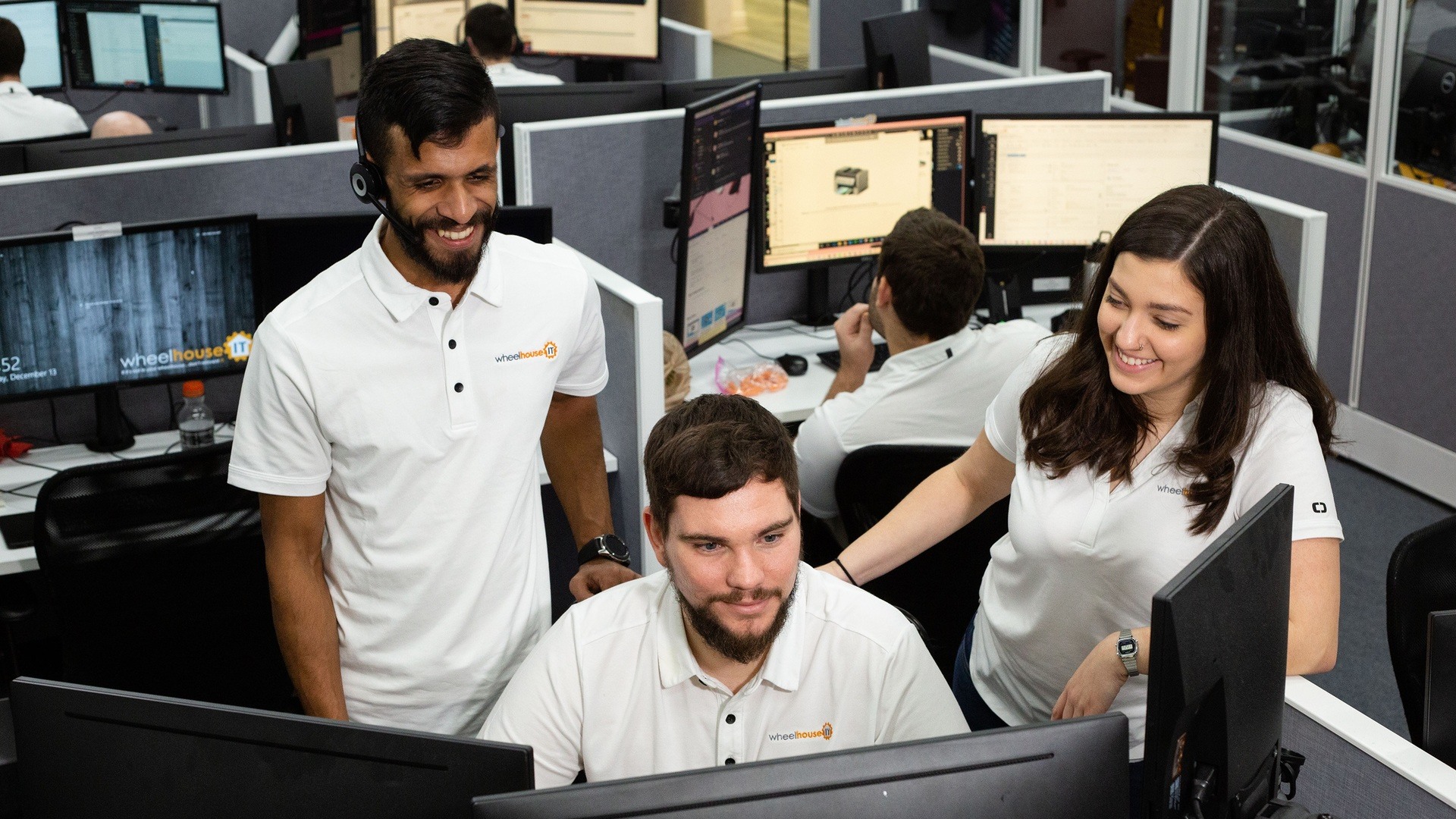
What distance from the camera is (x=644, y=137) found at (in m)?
2.99

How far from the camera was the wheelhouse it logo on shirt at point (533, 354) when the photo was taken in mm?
1604

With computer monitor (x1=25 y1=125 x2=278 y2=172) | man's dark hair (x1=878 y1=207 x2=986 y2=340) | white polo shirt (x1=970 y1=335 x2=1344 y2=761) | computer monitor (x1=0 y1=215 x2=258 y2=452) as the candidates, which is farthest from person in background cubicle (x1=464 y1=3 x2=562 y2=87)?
white polo shirt (x1=970 y1=335 x2=1344 y2=761)

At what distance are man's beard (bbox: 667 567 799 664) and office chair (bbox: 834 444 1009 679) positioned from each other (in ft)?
2.49

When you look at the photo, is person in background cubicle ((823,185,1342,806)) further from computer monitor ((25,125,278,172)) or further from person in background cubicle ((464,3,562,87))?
person in background cubicle ((464,3,562,87))

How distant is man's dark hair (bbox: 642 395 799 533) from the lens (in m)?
1.35

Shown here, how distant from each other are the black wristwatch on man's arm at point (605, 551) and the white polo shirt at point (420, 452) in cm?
8

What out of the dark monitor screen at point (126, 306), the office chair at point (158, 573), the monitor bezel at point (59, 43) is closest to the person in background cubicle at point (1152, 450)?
the office chair at point (158, 573)

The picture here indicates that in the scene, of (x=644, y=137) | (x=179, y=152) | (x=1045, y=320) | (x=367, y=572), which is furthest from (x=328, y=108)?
(x=367, y=572)

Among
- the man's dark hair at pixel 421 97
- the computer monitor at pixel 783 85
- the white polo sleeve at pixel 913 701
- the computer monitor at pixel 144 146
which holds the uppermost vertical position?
the man's dark hair at pixel 421 97

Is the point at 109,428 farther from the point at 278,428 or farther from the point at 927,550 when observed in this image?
the point at 927,550

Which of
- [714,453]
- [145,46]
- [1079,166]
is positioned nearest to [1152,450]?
[714,453]

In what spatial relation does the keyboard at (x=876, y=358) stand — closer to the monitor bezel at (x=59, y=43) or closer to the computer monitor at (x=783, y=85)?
the computer monitor at (x=783, y=85)

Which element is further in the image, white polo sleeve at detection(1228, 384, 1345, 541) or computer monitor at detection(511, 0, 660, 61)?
computer monitor at detection(511, 0, 660, 61)

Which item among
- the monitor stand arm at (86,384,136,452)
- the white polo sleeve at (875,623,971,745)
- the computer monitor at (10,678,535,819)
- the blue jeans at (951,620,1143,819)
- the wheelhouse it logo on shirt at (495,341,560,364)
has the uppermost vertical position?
the wheelhouse it logo on shirt at (495,341,560,364)
